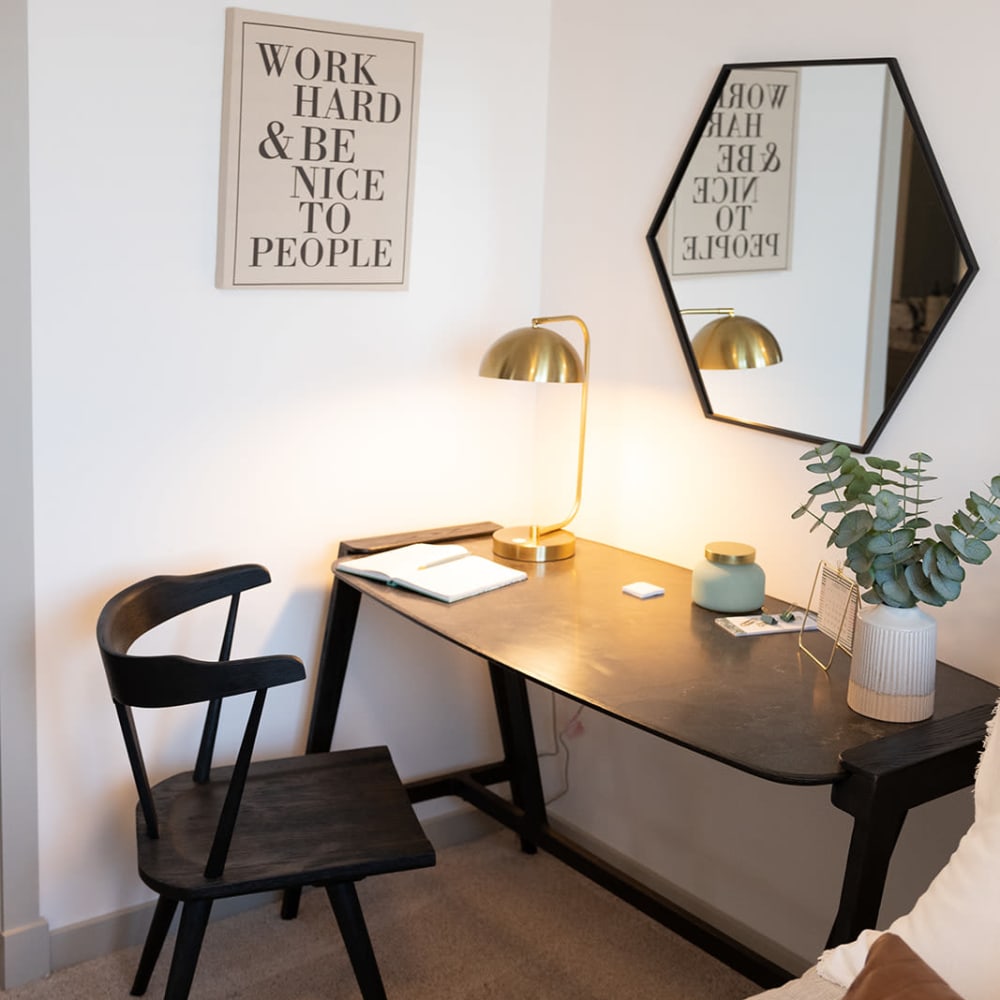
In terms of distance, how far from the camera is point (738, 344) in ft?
7.29

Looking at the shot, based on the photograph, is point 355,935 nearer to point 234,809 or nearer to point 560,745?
point 234,809

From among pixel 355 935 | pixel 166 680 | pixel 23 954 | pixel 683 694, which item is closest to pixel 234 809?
pixel 166 680

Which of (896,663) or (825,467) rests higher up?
(825,467)

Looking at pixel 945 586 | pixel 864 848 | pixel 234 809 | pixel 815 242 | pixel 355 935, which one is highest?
pixel 815 242

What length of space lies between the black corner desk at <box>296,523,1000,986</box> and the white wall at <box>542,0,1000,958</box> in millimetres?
165

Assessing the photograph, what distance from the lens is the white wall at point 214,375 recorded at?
2.18 m

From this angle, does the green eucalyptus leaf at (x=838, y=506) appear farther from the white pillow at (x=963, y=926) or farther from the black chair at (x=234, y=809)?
the black chair at (x=234, y=809)

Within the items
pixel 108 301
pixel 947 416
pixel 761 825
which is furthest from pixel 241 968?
pixel 947 416

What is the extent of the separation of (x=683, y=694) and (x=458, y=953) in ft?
3.09

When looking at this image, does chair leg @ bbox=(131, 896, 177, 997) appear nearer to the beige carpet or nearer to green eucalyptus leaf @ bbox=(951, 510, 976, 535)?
the beige carpet

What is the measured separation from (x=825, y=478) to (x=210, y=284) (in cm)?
117

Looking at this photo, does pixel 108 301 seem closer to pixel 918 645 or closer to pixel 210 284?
pixel 210 284

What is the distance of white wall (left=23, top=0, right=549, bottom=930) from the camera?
2184 mm

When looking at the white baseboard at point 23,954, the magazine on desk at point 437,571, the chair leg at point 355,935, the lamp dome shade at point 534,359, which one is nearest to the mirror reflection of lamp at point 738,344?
the lamp dome shade at point 534,359
